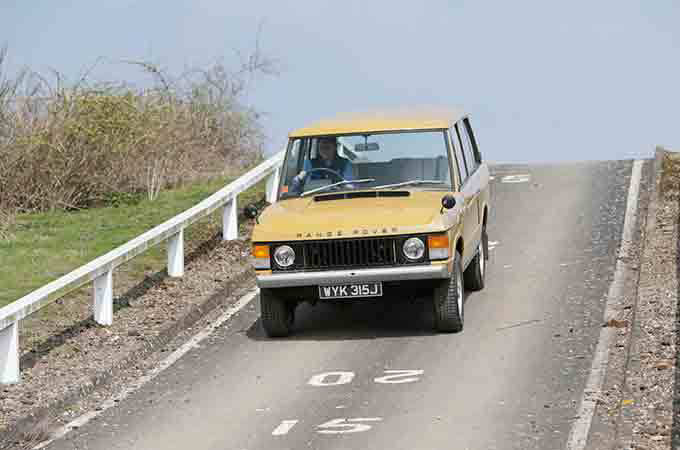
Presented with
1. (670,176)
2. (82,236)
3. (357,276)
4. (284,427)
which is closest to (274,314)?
(357,276)

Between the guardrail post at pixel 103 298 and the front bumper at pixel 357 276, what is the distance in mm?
1865

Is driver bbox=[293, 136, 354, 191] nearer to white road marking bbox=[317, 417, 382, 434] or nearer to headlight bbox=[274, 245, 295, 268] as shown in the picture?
headlight bbox=[274, 245, 295, 268]

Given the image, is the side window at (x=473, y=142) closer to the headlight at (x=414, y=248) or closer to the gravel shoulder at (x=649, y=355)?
the gravel shoulder at (x=649, y=355)

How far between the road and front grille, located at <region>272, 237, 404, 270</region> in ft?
2.39

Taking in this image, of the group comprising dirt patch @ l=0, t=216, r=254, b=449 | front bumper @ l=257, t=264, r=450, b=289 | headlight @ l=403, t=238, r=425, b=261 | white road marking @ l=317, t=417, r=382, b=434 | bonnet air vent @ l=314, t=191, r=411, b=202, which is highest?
bonnet air vent @ l=314, t=191, r=411, b=202

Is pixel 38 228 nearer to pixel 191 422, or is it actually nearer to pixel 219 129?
pixel 219 129

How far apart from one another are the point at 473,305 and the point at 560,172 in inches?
374

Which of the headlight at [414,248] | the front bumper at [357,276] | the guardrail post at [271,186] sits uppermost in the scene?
the headlight at [414,248]

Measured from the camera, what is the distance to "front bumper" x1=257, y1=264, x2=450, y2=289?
38.8 feet

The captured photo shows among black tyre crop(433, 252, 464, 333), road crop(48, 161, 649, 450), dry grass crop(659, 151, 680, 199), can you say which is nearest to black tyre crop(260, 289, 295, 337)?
road crop(48, 161, 649, 450)

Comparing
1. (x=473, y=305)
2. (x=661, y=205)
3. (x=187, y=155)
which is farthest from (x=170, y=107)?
(x=473, y=305)

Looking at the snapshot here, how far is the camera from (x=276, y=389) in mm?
10883

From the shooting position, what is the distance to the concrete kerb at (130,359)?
10042mm

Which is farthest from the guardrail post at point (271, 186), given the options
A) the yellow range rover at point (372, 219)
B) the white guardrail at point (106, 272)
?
the yellow range rover at point (372, 219)
